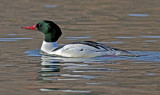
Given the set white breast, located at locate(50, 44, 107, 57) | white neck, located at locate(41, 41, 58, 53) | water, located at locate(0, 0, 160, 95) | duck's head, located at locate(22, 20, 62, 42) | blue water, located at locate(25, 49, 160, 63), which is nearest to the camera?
water, located at locate(0, 0, 160, 95)

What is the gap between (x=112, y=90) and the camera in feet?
32.9

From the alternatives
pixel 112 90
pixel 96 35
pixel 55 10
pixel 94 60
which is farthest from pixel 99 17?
pixel 112 90

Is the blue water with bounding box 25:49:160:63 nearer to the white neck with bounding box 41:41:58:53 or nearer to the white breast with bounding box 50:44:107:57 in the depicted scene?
the white breast with bounding box 50:44:107:57

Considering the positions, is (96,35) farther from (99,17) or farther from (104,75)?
(104,75)

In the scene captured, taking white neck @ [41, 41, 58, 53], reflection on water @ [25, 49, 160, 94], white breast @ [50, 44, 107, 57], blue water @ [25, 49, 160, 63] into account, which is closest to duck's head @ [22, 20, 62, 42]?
white neck @ [41, 41, 58, 53]

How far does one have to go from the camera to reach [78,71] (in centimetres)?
1205

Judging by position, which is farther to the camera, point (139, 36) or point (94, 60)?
point (139, 36)

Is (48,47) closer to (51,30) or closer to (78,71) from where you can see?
(51,30)

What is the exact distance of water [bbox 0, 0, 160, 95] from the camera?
10.5 m

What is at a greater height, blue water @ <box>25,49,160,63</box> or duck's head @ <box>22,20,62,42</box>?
duck's head @ <box>22,20,62,42</box>

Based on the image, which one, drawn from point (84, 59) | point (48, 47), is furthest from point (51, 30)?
point (84, 59)

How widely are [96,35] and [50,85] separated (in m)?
7.61

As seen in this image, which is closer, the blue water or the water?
the water

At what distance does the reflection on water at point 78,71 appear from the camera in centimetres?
1059
